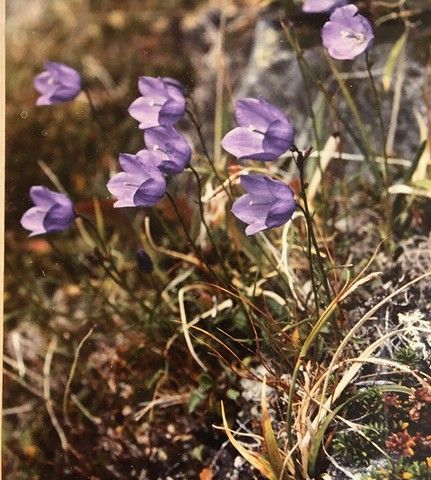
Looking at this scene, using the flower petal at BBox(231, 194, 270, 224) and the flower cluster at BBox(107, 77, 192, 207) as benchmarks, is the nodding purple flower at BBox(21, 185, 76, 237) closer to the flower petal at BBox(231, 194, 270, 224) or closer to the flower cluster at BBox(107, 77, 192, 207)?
the flower cluster at BBox(107, 77, 192, 207)

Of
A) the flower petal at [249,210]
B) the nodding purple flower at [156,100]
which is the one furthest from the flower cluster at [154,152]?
the flower petal at [249,210]

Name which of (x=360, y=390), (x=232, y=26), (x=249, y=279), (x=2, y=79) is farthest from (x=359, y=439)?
(x=232, y=26)

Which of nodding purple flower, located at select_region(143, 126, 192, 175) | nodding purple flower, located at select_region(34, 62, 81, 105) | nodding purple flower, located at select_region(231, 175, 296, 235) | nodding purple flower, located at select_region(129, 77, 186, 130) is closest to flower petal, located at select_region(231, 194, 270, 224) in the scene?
nodding purple flower, located at select_region(231, 175, 296, 235)

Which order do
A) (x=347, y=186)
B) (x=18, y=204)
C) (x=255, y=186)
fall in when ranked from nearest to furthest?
(x=255, y=186)
(x=347, y=186)
(x=18, y=204)

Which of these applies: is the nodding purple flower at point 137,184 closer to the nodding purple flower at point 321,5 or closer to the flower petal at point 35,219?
the flower petal at point 35,219

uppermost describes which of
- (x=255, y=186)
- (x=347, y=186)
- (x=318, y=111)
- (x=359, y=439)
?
(x=255, y=186)

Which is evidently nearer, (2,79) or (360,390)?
(360,390)

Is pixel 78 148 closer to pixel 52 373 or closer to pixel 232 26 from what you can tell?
pixel 232 26
